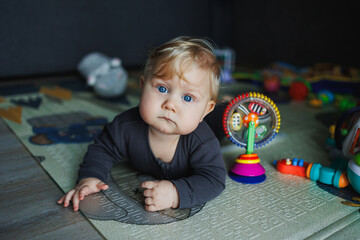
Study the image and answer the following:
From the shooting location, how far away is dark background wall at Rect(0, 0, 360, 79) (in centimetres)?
192

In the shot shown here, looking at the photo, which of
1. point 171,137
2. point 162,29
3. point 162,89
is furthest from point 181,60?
point 162,29

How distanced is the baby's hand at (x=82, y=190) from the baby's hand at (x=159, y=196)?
11cm

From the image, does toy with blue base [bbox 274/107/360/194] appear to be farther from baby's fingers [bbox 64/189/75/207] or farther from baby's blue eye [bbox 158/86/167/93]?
baby's fingers [bbox 64/189/75/207]

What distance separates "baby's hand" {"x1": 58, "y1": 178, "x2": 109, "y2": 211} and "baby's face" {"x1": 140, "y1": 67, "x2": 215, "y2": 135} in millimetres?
186

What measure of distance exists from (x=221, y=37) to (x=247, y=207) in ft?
7.51

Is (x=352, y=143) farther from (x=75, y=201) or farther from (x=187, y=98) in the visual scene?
(x=75, y=201)

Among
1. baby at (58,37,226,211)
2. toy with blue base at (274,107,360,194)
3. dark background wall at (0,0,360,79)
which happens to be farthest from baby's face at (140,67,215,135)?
dark background wall at (0,0,360,79)

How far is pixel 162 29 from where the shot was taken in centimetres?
243

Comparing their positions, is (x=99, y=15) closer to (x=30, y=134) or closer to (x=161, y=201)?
(x=30, y=134)

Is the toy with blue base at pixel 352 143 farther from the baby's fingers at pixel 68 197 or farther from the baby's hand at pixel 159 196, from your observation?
the baby's fingers at pixel 68 197

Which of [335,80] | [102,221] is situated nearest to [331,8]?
[335,80]

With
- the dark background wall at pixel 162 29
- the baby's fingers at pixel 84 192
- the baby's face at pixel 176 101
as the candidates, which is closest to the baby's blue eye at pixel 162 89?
the baby's face at pixel 176 101

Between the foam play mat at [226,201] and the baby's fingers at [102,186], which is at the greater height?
the baby's fingers at [102,186]

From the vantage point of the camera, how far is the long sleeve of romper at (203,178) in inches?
28.2
